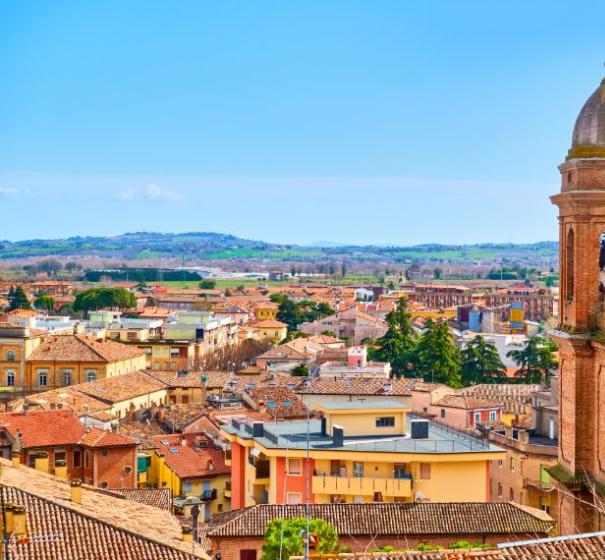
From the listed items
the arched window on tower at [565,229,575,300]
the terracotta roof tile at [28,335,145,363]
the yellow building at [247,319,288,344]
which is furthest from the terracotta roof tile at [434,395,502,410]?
the yellow building at [247,319,288,344]

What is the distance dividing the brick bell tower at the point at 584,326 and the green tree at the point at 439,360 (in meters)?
45.4

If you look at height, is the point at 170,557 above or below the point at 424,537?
above

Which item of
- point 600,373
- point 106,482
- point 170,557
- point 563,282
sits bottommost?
point 106,482

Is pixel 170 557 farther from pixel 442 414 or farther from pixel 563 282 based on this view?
pixel 442 414

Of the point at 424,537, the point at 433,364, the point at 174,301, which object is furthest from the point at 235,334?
the point at 424,537

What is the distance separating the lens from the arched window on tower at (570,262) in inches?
790

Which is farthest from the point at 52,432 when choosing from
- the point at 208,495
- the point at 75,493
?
the point at 75,493

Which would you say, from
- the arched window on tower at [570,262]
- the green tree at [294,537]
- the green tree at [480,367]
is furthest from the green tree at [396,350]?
the arched window on tower at [570,262]

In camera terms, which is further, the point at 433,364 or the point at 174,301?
the point at 174,301

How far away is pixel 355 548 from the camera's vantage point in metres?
27.5

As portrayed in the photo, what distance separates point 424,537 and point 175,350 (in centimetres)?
5564

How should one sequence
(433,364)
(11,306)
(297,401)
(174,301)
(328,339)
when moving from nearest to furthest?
(297,401) < (433,364) < (328,339) < (11,306) < (174,301)

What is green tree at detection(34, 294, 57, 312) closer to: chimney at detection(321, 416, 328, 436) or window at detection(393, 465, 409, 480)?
chimney at detection(321, 416, 328, 436)

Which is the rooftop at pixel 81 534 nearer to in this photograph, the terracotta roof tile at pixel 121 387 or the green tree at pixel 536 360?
the terracotta roof tile at pixel 121 387
